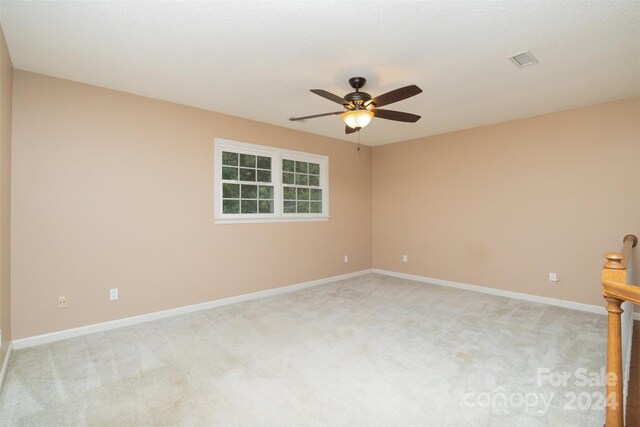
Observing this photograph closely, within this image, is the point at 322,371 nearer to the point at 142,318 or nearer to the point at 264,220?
the point at 142,318

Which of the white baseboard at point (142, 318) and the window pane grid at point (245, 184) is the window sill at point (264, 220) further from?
the white baseboard at point (142, 318)

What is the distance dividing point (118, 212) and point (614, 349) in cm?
403

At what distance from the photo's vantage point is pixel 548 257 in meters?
4.22

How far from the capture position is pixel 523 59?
106 inches

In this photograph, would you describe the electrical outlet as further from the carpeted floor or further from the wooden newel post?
the wooden newel post

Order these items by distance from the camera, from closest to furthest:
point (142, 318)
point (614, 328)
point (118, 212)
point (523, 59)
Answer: point (614, 328) → point (523, 59) → point (118, 212) → point (142, 318)

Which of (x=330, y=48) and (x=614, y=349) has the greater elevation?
(x=330, y=48)

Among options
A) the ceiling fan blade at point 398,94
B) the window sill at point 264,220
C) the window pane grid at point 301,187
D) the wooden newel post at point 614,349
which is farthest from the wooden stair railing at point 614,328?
the window pane grid at point 301,187

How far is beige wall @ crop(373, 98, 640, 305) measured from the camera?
12.3 ft

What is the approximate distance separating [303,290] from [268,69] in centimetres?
327

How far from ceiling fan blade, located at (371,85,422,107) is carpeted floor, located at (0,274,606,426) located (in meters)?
2.18

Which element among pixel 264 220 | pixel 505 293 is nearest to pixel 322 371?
pixel 264 220

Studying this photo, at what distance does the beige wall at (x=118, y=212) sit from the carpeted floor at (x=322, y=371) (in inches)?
16.9

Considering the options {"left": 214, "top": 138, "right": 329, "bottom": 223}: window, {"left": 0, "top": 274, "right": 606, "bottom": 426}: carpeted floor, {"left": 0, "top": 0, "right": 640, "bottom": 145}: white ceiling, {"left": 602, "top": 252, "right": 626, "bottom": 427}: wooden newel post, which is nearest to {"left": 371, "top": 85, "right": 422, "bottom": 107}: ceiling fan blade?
{"left": 0, "top": 0, "right": 640, "bottom": 145}: white ceiling
